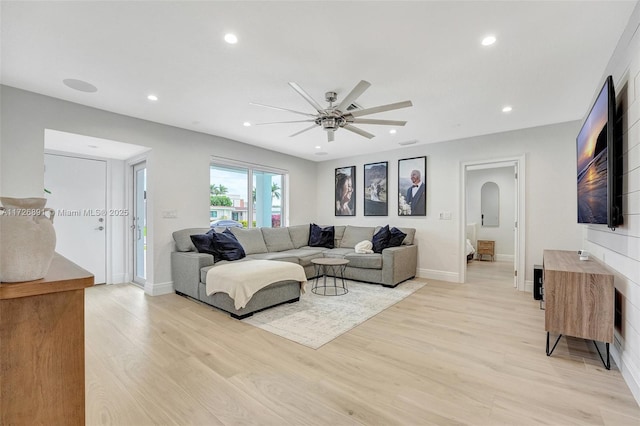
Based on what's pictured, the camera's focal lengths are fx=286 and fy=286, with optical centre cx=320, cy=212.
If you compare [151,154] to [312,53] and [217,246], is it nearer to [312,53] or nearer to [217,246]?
[217,246]

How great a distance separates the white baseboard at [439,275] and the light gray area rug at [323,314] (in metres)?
0.93

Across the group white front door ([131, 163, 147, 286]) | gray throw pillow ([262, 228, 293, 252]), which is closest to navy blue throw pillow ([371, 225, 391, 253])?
gray throw pillow ([262, 228, 293, 252])

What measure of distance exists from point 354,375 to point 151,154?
395 centimetres

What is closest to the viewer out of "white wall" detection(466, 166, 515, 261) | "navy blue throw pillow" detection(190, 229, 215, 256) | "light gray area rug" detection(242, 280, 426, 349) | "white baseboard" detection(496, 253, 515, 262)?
"light gray area rug" detection(242, 280, 426, 349)

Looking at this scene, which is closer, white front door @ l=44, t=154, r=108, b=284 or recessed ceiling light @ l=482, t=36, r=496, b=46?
recessed ceiling light @ l=482, t=36, r=496, b=46

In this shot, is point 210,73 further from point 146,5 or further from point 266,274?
point 266,274

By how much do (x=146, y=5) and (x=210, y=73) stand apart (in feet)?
2.83

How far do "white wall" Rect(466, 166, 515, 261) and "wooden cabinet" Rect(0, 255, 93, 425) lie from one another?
8.33 metres

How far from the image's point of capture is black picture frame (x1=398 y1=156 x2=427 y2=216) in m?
5.38

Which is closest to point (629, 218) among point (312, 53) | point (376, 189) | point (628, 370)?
point (628, 370)

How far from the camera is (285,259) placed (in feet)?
14.8

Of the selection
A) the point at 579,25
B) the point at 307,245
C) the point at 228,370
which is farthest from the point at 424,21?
the point at 307,245

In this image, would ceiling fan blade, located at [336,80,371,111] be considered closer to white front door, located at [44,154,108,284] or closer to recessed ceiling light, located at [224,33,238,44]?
recessed ceiling light, located at [224,33,238,44]

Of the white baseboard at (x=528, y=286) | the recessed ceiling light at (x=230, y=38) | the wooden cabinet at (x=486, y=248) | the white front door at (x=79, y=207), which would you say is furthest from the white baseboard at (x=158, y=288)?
the wooden cabinet at (x=486, y=248)
